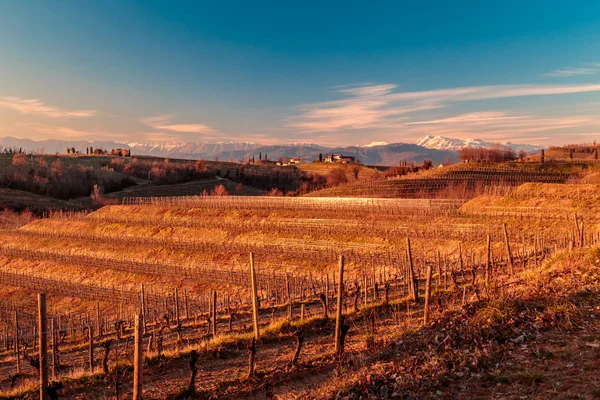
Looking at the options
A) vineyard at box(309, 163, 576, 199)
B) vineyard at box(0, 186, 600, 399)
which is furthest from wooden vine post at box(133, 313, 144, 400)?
vineyard at box(309, 163, 576, 199)

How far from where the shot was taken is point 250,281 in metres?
32.6

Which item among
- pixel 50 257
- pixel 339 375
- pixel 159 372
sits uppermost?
pixel 339 375

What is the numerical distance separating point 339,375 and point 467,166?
63758mm

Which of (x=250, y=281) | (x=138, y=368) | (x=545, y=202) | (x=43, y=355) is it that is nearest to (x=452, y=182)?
(x=545, y=202)

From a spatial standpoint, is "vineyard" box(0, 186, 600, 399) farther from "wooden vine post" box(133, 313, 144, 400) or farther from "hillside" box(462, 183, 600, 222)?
"hillside" box(462, 183, 600, 222)

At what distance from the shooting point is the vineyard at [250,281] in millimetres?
11352

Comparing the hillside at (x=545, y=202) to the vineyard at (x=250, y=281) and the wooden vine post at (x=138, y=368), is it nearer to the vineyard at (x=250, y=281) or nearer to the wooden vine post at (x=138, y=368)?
the vineyard at (x=250, y=281)

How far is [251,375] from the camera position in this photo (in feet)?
34.2

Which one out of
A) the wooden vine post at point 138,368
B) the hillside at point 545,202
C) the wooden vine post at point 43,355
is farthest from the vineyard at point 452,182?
the wooden vine post at point 43,355

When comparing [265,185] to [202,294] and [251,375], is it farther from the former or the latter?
[251,375]

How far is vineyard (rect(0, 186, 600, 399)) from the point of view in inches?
447

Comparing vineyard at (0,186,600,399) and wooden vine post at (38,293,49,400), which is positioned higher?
wooden vine post at (38,293,49,400)

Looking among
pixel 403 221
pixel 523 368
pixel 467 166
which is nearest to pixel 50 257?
pixel 403 221

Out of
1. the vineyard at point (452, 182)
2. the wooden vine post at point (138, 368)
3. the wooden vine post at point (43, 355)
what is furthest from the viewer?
the vineyard at point (452, 182)
